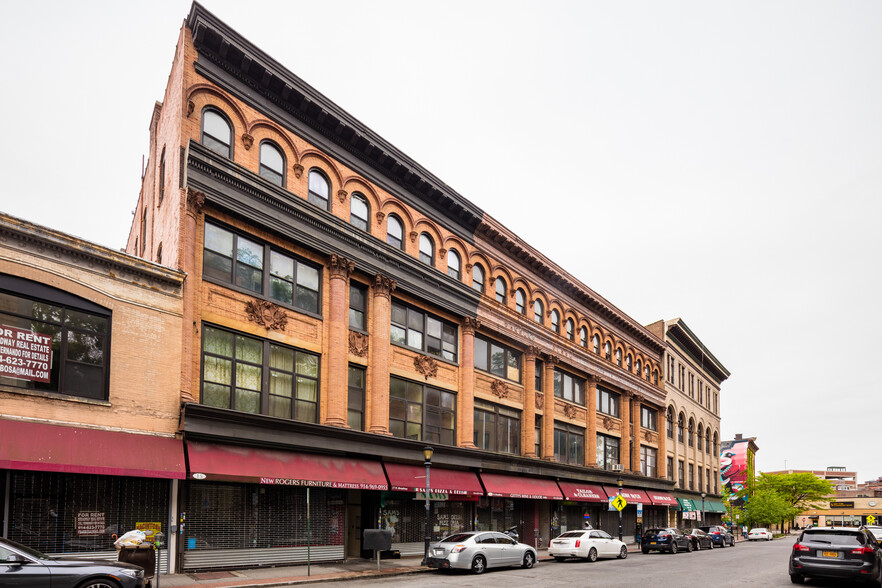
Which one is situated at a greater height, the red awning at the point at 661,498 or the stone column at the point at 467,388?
the stone column at the point at 467,388

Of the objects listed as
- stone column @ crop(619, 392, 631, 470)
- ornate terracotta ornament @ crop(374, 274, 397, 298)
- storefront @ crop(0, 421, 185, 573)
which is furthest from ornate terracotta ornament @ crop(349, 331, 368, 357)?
stone column @ crop(619, 392, 631, 470)

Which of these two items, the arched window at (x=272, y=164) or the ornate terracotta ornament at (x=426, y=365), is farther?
the ornate terracotta ornament at (x=426, y=365)

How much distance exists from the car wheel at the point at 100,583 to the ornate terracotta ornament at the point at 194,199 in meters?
11.9

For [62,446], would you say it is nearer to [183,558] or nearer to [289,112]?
[183,558]

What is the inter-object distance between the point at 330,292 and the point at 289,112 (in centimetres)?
635

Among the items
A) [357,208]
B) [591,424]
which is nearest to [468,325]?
[357,208]

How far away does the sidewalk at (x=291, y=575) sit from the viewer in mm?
18188

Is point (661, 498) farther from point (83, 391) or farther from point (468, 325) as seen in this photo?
point (83, 391)

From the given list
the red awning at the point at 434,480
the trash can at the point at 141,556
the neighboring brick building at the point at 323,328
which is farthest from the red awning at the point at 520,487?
the trash can at the point at 141,556

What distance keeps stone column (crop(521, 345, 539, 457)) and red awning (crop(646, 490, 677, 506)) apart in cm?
1736

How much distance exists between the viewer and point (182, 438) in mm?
20453

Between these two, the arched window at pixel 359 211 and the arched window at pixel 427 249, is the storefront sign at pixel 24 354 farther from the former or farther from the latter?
the arched window at pixel 427 249

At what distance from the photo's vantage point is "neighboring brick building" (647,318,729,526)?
196 ft

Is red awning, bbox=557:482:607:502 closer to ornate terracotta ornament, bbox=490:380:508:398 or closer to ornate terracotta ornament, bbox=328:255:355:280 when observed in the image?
ornate terracotta ornament, bbox=490:380:508:398
